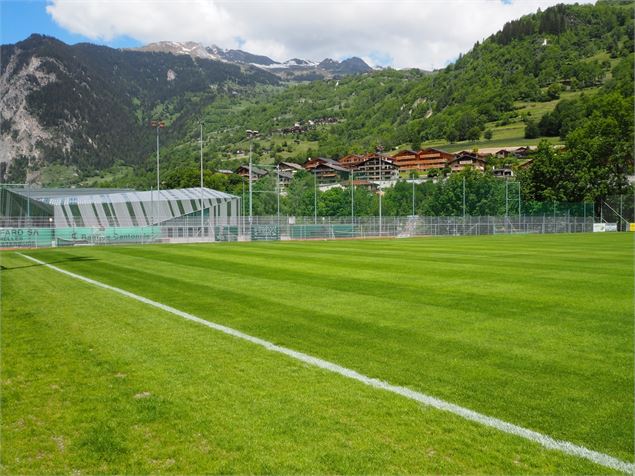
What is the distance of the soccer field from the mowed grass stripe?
0.04 meters

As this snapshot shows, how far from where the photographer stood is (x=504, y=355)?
7.40 m

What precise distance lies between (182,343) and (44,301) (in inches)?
252

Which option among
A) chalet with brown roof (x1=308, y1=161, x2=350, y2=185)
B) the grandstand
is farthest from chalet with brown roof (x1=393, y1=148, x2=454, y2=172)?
the grandstand

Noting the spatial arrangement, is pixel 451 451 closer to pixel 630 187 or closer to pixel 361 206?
pixel 361 206

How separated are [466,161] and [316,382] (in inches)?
6926

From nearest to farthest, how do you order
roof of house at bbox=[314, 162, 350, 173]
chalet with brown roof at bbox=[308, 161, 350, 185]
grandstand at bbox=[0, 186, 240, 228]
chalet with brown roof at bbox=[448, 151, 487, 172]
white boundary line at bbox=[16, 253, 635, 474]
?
white boundary line at bbox=[16, 253, 635, 474]
grandstand at bbox=[0, 186, 240, 228]
chalet with brown roof at bbox=[448, 151, 487, 172]
chalet with brown roof at bbox=[308, 161, 350, 185]
roof of house at bbox=[314, 162, 350, 173]

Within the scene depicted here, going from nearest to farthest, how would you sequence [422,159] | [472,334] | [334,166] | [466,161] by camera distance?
[472,334] → [466,161] → [334,166] → [422,159]

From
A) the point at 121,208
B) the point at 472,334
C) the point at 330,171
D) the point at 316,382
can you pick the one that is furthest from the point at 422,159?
the point at 316,382

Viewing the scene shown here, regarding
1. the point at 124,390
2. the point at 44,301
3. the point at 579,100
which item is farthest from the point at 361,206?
the point at 579,100

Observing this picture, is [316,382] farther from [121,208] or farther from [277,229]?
[121,208]

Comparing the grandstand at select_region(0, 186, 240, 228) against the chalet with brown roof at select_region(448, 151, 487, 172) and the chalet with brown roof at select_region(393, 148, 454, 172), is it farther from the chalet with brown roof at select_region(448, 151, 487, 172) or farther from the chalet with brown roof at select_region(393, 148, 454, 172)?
the chalet with brown roof at select_region(393, 148, 454, 172)

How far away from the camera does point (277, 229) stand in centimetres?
5619

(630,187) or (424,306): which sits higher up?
(630,187)

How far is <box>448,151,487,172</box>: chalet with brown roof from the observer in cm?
16550
